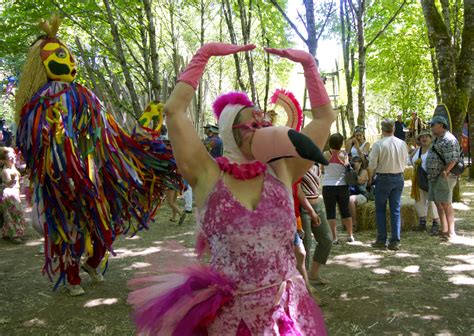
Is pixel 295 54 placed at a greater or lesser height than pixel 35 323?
greater

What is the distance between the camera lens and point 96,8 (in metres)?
8.98

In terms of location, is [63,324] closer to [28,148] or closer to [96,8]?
[28,148]

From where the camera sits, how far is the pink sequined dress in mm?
1892

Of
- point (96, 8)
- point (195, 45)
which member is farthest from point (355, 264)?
point (195, 45)

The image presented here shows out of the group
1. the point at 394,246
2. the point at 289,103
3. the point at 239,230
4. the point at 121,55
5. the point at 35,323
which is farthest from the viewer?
the point at 121,55

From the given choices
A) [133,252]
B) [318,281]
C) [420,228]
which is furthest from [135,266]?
[420,228]

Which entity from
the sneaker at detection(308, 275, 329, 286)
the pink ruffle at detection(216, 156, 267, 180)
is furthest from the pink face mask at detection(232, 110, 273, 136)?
the sneaker at detection(308, 275, 329, 286)

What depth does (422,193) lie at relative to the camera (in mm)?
7426

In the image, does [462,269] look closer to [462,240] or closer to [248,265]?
[462,240]

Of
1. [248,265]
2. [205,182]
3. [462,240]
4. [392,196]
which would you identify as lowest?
[462,240]

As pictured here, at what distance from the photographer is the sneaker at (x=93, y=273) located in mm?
5098

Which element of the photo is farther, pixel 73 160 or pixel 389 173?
pixel 389 173

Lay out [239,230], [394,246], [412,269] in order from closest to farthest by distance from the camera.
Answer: [239,230]
[412,269]
[394,246]

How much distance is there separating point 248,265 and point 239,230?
0.49ft
